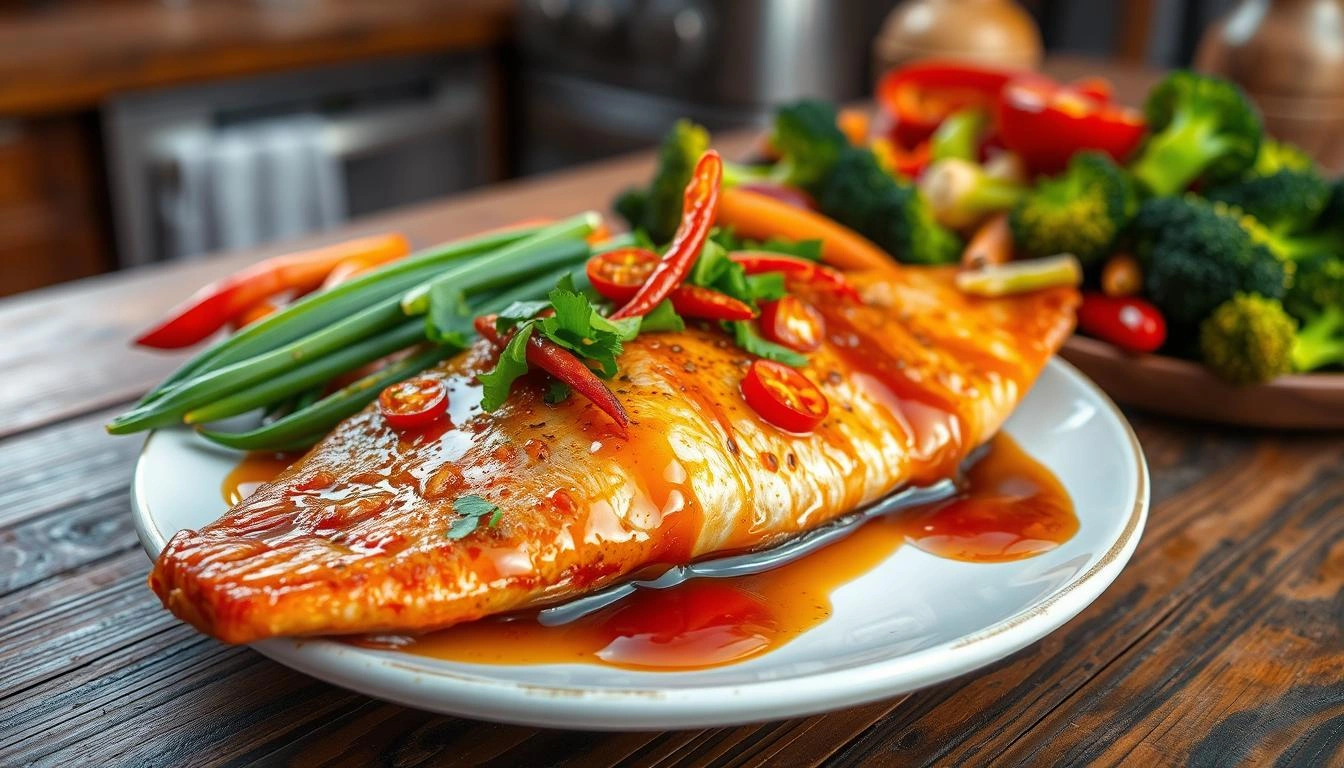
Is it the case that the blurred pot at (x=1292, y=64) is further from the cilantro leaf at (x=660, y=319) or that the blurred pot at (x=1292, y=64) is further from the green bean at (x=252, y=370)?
the green bean at (x=252, y=370)

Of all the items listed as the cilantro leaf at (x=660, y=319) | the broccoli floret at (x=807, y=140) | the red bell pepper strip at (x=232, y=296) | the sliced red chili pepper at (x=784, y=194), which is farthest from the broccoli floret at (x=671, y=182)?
the cilantro leaf at (x=660, y=319)

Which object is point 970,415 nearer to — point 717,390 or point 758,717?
point 717,390

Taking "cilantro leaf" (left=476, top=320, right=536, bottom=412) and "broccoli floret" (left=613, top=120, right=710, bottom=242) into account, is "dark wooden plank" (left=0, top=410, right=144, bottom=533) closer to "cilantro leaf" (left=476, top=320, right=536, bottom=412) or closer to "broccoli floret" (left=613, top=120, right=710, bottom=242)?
"cilantro leaf" (left=476, top=320, right=536, bottom=412)

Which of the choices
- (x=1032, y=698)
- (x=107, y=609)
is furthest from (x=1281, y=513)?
(x=107, y=609)

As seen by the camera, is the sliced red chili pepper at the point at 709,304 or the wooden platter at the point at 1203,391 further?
the wooden platter at the point at 1203,391

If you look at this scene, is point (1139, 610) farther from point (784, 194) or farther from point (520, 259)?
point (784, 194)

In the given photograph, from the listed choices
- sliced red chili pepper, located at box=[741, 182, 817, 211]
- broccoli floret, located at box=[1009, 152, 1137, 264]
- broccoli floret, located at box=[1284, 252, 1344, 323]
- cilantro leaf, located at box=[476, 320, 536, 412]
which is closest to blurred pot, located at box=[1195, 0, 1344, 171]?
broccoli floret, located at box=[1009, 152, 1137, 264]
